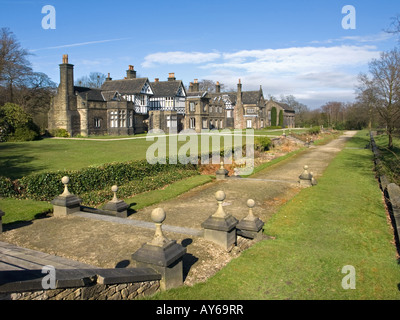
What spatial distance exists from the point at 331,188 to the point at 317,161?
11260 millimetres

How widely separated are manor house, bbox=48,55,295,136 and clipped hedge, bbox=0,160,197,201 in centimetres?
3060

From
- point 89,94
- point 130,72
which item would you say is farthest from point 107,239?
point 130,72

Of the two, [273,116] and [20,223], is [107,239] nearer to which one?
[20,223]

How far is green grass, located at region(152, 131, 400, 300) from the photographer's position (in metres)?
5.86

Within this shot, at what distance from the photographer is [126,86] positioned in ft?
167

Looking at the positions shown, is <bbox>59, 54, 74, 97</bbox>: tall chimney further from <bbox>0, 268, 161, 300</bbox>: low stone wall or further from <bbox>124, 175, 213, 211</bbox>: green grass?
<bbox>0, 268, 161, 300</bbox>: low stone wall

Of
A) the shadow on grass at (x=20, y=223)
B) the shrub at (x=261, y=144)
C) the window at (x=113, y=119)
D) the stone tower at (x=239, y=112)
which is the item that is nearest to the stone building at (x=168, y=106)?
the window at (x=113, y=119)

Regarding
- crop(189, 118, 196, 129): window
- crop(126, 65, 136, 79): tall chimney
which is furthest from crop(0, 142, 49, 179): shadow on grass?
crop(189, 118, 196, 129): window

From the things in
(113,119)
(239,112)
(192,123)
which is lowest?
(192,123)

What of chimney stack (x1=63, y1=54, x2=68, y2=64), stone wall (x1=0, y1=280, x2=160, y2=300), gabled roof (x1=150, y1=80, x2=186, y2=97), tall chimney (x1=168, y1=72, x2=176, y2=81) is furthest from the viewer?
tall chimney (x1=168, y1=72, x2=176, y2=81)

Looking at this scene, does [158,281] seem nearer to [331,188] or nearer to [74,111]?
[331,188]

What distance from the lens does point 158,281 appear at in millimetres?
5680

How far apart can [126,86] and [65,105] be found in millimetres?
10882

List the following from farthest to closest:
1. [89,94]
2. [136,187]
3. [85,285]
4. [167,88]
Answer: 1. [167,88]
2. [89,94]
3. [136,187]
4. [85,285]
